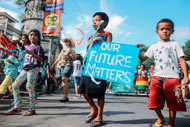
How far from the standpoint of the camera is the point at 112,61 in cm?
258

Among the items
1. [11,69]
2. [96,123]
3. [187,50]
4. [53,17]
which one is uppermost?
[187,50]

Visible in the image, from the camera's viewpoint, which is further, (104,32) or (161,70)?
(104,32)

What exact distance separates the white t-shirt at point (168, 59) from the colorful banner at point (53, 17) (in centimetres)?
588

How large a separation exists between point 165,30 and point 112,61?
956mm

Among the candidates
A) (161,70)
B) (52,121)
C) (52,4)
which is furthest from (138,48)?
(52,4)

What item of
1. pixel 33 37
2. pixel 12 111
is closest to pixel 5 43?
pixel 33 37

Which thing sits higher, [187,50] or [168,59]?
[187,50]

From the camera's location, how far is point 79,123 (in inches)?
101

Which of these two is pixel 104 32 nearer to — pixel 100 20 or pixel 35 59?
pixel 100 20

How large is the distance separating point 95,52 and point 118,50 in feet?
1.24

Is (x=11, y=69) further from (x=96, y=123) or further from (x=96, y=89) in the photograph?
(x=96, y=123)

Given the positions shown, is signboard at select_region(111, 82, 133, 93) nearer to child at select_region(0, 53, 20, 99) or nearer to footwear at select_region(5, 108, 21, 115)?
child at select_region(0, 53, 20, 99)

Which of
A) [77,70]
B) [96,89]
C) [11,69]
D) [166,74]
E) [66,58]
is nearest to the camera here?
[166,74]

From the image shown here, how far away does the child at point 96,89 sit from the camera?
2492 mm
